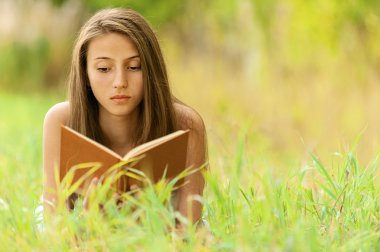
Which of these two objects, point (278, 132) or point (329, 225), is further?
point (278, 132)

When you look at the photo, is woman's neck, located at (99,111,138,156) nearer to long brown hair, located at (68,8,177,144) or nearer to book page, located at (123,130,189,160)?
long brown hair, located at (68,8,177,144)

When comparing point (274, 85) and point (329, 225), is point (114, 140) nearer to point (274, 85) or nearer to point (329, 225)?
point (329, 225)

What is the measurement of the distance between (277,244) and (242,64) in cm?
763

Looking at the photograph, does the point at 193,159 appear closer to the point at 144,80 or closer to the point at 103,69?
the point at 144,80

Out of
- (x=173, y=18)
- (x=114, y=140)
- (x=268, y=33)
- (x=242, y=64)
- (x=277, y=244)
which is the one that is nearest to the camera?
(x=277, y=244)

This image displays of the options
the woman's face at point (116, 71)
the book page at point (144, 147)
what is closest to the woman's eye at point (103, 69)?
the woman's face at point (116, 71)

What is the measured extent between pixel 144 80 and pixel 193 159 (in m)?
0.34

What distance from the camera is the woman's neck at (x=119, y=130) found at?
316 cm

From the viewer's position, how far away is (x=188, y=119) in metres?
3.13

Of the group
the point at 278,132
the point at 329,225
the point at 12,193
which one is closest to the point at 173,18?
the point at 278,132

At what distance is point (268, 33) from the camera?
8.13m

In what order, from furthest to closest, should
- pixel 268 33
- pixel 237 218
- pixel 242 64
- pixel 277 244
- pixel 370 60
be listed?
1. pixel 242 64
2. pixel 268 33
3. pixel 370 60
4. pixel 237 218
5. pixel 277 244

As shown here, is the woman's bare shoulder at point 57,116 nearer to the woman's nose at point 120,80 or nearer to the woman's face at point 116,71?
the woman's face at point 116,71

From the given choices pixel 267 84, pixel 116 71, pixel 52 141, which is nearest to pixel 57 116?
pixel 52 141
